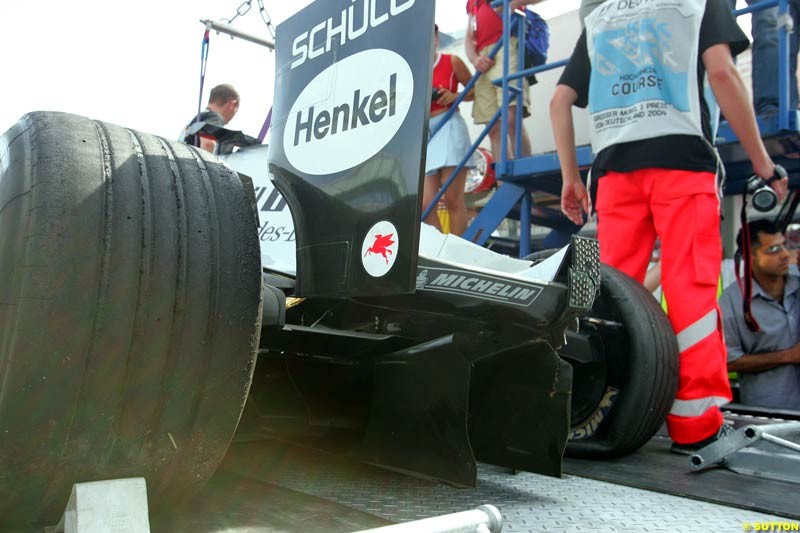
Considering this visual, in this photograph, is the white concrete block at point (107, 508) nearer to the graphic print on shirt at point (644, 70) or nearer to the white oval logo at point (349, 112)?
the white oval logo at point (349, 112)

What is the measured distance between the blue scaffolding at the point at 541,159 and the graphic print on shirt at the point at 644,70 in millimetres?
1136

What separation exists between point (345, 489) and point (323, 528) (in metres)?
0.37

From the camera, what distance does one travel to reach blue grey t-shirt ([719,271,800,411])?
3295 millimetres

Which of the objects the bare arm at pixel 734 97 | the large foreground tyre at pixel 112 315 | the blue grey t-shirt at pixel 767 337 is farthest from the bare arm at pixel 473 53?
the large foreground tyre at pixel 112 315

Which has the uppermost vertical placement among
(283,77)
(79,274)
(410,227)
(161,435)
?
(283,77)

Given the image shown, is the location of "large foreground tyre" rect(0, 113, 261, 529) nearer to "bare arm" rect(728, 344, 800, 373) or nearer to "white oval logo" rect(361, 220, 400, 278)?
"white oval logo" rect(361, 220, 400, 278)

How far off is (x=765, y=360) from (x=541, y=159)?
5.09 ft

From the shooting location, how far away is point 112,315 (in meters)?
1.04

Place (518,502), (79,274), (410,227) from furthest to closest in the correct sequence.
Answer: (518,502), (410,227), (79,274)

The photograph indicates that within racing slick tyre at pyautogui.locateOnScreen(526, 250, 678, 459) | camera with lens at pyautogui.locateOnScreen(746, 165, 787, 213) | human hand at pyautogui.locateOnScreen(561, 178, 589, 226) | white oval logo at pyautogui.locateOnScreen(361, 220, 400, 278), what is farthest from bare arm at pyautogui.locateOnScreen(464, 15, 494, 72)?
white oval logo at pyautogui.locateOnScreen(361, 220, 400, 278)

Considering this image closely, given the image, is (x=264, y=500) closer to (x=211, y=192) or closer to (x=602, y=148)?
(x=211, y=192)

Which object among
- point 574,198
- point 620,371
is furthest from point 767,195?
point 620,371

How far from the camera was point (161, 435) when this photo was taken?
1116 mm

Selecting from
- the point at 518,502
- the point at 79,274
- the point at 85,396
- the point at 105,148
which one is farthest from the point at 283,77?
the point at 518,502
